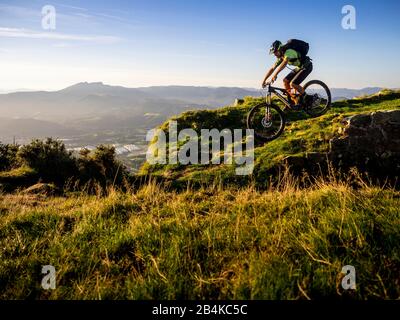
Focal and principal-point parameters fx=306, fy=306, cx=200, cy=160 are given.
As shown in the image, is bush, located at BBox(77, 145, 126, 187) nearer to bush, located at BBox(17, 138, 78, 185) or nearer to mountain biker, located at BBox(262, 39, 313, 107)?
bush, located at BBox(17, 138, 78, 185)

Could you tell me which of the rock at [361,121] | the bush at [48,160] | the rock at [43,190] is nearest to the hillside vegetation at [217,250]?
the rock at [43,190]

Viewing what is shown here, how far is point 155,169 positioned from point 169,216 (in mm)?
12281

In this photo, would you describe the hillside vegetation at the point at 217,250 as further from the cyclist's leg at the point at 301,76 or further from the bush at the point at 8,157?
the bush at the point at 8,157

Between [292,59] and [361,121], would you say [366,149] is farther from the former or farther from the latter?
[292,59]

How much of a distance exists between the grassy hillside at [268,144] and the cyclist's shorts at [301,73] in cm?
398

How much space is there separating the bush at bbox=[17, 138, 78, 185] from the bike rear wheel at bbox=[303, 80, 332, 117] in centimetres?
1488

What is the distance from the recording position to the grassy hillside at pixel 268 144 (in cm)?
1495

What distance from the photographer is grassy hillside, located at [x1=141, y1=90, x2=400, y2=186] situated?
14.9 m

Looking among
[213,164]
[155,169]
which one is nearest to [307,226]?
[213,164]

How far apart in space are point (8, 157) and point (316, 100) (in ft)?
74.2

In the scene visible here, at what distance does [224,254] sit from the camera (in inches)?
195

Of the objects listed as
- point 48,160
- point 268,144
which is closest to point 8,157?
point 48,160

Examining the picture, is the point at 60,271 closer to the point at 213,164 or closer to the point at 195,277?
the point at 195,277

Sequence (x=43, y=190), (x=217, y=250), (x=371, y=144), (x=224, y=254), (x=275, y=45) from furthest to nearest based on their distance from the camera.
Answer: (x=43, y=190) → (x=371, y=144) → (x=275, y=45) → (x=217, y=250) → (x=224, y=254)
